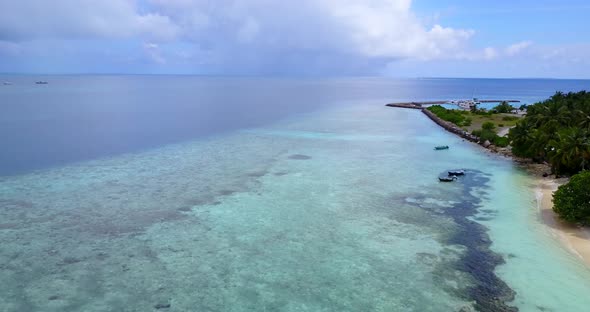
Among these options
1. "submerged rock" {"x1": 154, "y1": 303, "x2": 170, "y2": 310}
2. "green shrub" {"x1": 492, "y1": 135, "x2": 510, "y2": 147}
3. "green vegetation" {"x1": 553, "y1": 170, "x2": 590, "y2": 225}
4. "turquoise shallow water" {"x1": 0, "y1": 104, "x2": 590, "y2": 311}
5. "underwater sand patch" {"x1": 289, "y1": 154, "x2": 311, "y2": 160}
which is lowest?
"submerged rock" {"x1": 154, "y1": 303, "x2": 170, "y2": 310}

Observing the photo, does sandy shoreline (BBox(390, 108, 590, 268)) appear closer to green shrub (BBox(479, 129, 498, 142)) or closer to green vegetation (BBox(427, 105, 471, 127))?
green shrub (BBox(479, 129, 498, 142))

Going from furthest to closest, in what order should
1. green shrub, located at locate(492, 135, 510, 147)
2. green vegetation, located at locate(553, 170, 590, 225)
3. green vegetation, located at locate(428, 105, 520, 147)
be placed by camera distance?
1. green vegetation, located at locate(428, 105, 520, 147)
2. green shrub, located at locate(492, 135, 510, 147)
3. green vegetation, located at locate(553, 170, 590, 225)

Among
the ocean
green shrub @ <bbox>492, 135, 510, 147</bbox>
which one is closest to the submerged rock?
the ocean

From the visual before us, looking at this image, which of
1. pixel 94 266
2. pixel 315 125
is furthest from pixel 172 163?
pixel 315 125

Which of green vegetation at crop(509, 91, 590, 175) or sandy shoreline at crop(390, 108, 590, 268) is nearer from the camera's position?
sandy shoreline at crop(390, 108, 590, 268)

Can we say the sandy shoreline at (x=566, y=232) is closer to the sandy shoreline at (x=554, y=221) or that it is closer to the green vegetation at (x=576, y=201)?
the sandy shoreline at (x=554, y=221)

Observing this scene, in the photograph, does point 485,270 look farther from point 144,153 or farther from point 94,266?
point 144,153

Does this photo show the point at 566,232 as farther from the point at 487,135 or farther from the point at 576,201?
the point at 487,135
